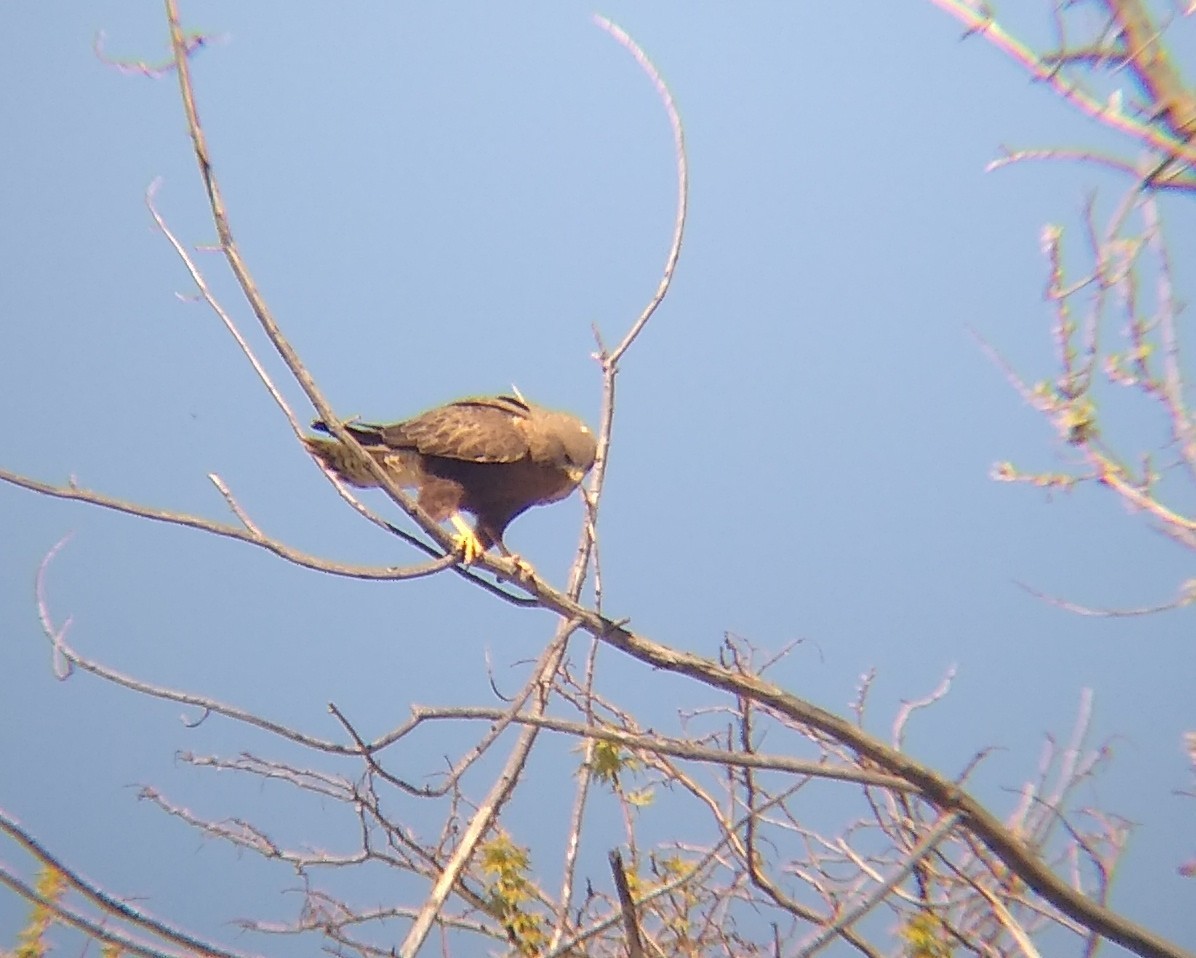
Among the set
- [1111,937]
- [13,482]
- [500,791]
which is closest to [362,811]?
[500,791]

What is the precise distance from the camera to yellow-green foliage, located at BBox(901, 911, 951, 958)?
4.49 ft

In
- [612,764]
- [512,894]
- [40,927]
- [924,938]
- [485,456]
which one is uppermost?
[485,456]

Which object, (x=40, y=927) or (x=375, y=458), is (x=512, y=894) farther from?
(x=40, y=927)

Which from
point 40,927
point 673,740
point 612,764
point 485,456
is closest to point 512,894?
point 612,764

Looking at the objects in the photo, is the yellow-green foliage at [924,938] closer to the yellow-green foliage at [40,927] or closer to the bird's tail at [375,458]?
the bird's tail at [375,458]

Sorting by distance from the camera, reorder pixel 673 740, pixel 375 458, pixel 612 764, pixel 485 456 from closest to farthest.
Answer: pixel 673 740
pixel 612 764
pixel 375 458
pixel 485 456

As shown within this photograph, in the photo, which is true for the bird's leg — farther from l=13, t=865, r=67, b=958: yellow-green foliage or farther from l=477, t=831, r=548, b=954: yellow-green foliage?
l=13, t=865, r=67, b=958: yellow-green foliage

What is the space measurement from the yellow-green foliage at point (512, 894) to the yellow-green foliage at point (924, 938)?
2.32 ft

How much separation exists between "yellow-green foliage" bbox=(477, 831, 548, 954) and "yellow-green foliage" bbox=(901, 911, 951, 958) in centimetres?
71

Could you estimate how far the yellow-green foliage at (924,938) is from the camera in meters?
1.37

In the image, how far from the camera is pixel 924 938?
1.37m

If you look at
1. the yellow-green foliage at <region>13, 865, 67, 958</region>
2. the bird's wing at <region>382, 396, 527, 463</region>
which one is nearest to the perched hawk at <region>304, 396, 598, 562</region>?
the bird's wing at <region>382, 396, 527, 463</region>

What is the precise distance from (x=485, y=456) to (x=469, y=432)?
0.22ft

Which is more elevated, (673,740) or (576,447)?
(576,447)
